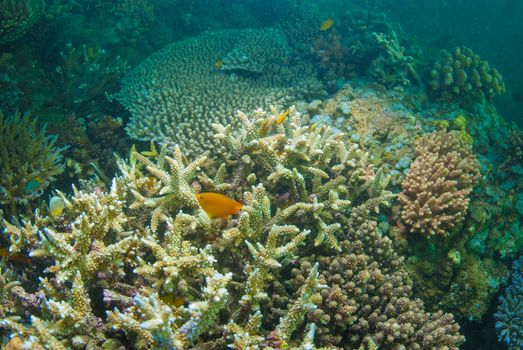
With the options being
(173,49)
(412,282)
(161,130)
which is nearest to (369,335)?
(412,282)

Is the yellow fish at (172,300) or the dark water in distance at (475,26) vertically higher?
the dark water in distance at (475,26)

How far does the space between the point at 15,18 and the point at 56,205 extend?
4404 millimetres

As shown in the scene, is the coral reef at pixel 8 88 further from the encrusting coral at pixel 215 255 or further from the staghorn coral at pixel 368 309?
the staghorn coral at pixel 368 309

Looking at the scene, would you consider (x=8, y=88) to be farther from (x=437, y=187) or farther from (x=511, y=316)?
(x=511, y=316)

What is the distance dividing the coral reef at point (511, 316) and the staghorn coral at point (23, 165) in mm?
6213

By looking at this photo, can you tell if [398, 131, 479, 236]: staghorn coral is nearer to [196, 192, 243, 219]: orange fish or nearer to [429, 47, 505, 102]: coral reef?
[429, 47, 505, 102]: coral reef

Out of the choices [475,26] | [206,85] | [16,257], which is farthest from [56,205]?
[475,26]

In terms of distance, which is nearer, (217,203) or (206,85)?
(217,203)

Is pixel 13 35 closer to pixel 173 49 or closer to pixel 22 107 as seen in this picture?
pixel 22 107

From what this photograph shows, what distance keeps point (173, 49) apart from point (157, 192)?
4019mm

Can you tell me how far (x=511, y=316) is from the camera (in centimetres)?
450

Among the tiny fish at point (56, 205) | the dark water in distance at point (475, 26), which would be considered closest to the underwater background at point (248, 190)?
the tiny fish at point (56, 205)

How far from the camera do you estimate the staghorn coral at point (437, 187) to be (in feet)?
13.2

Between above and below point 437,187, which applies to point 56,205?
below
